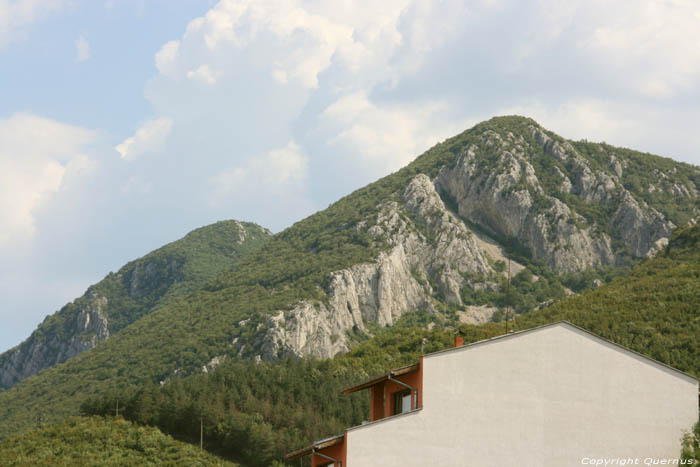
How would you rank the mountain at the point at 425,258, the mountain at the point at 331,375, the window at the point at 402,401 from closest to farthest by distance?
1. the window at the point at 402,401
2. the mountain at the point at 331,375
3. the mountain at the point at 425,258

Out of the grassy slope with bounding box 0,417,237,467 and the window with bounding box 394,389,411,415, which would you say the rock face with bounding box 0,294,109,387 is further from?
the window with bounding box 394,389,411,415

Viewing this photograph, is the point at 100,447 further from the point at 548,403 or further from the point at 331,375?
the point at 548,403

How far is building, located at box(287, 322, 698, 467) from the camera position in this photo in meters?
33.1

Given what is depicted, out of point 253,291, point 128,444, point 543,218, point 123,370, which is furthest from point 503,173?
point 128,444

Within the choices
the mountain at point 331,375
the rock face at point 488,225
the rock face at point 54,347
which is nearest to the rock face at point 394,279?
the rock face at point 488,225

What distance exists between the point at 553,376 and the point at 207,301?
142m

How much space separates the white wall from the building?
0.04m

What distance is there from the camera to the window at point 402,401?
117 feet

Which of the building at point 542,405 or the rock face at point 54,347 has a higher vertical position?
the rock face at point 54,347

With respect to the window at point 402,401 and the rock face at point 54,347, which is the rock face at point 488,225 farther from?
the window at point 402,401

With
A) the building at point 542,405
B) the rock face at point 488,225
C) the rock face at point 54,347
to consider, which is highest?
the rock face at point 488,225

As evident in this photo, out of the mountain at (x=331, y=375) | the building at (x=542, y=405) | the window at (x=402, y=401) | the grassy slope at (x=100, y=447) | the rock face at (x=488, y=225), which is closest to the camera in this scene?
the building at (x=542, y=405)

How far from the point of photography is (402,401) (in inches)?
1438

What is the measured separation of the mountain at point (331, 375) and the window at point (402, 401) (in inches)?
2063
